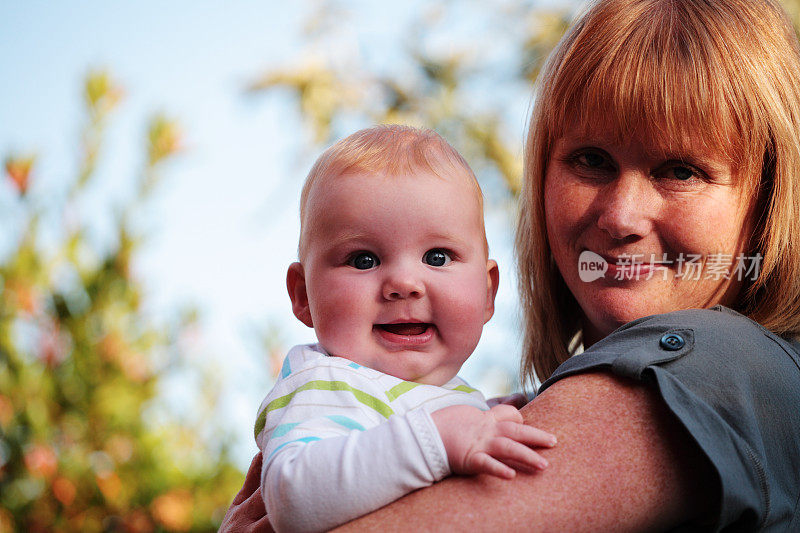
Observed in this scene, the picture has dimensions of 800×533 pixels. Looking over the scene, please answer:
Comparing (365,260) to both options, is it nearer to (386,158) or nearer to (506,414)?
(386,158)

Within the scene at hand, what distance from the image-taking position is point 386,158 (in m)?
1.70

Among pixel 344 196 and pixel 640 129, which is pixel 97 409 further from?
pixel 640 129

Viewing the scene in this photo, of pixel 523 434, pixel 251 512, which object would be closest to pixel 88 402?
pixel 251 512

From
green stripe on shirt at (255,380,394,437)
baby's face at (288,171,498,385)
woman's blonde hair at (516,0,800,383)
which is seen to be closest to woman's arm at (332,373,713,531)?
green stripe on shirt at (255,380,394,437)

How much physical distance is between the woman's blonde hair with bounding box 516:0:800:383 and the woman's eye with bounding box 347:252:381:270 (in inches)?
23.2

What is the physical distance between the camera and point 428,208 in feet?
5.46

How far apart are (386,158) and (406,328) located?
0.36m

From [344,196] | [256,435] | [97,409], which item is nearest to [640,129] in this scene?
[344,196]

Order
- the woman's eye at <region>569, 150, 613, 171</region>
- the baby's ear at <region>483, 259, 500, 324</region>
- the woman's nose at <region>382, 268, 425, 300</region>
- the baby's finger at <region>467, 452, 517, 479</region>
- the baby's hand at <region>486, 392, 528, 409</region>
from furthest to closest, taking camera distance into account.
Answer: the baby's hand at <region>486, 392, 528, 409</region> → the baby's ear at <region>483, 259, 500, 324</region> → the woman's eye at <region>569, 150, 613, 171</region> → the woman's nose at <region>382, 268, 425, 300</region> → the baby's finger at <region>467, 452, 517, 479</region>

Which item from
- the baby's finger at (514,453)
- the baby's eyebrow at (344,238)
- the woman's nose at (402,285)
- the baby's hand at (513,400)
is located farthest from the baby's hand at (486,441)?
the baby's hand at (513,400)

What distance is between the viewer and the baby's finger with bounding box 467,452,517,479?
4.17 ft

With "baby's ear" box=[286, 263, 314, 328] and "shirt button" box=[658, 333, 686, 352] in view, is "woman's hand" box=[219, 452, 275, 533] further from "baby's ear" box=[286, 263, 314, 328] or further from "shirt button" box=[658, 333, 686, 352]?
"shirt button" box=[658, 333, 686, 352]

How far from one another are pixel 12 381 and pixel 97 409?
38 cm

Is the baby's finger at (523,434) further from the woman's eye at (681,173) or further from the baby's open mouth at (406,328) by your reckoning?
the woman's eye at (681,173)
